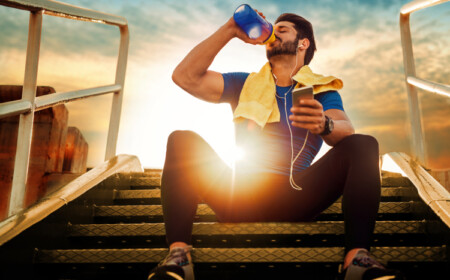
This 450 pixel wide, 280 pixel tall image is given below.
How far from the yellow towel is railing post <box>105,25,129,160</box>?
57.0 inches

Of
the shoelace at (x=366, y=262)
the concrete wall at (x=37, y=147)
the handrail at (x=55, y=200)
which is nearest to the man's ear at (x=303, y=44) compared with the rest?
the shoelace at (x=366, y=262)

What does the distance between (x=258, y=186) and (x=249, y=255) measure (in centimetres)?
27

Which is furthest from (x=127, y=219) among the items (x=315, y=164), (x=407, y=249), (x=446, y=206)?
(x=446, y=206)

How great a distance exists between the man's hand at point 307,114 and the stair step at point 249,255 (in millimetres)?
495

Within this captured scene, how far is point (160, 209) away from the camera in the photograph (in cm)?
189

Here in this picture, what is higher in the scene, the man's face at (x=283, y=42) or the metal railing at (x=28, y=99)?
the man's face at (x=283, y=42)

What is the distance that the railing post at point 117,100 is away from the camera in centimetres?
292

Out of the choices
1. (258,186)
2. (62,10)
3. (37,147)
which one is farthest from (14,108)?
(37,147)

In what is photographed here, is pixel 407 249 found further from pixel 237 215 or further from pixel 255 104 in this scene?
pixel 255 104

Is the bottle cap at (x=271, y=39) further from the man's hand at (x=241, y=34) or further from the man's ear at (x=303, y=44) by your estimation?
the man's ear at (x=303, y=44)

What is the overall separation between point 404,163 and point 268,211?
1.33 m

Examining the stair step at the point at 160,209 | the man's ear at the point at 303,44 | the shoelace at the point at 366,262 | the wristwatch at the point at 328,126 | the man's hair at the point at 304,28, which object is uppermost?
the man's hair at the point at 304,28

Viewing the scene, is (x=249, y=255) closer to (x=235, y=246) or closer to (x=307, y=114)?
(x=235, y=246)

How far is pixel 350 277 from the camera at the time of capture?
45.9 inches
